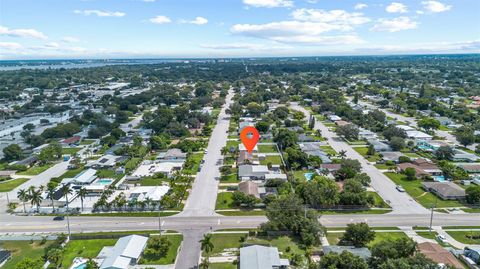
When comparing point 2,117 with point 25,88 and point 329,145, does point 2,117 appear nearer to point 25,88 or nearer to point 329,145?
point 25,88

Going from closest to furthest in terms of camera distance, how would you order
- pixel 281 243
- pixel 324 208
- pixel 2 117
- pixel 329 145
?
pixel 281 243, pixel 324 208, pixel 329 145, pixel 2 117

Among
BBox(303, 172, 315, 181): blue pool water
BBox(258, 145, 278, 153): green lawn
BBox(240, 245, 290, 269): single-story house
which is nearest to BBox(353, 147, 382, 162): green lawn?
BBox(303, 172, 315, 181): blue pool water

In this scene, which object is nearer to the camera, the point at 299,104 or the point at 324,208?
the point at 324,208

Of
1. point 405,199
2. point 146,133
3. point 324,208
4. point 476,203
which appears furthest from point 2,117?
point 476,203

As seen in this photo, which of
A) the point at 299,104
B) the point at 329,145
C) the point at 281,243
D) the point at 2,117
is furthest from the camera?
the point at 299,104

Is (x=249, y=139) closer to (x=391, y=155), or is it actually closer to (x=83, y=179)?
(x=391, y=155)

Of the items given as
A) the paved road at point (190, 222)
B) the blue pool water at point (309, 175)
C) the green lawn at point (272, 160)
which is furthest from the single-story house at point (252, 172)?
the paved road at point (190, 222)
